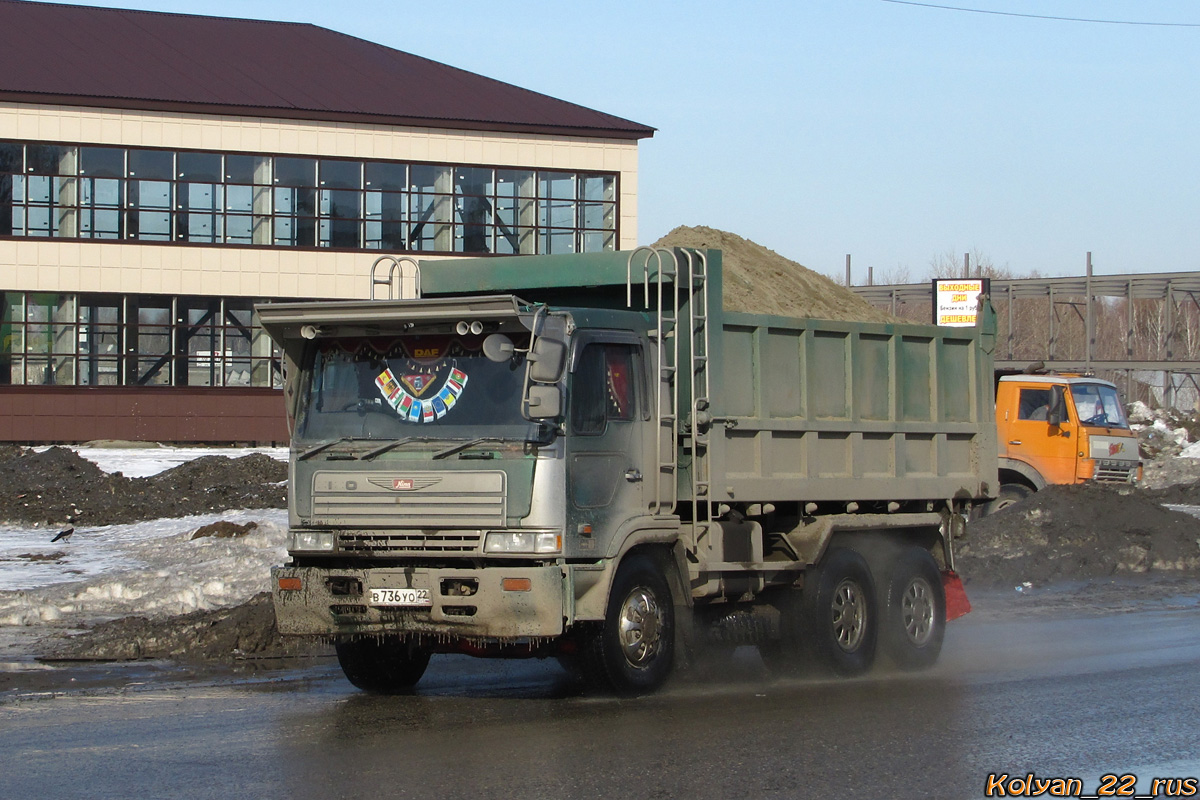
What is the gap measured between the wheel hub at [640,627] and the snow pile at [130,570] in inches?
224

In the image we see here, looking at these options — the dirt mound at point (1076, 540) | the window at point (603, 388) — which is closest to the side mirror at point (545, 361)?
the window at point (603, 388)

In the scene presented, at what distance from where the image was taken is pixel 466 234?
38625 mm

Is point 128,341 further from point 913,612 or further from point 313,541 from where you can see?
point 313,541

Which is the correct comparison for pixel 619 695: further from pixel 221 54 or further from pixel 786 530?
pixel 221 54

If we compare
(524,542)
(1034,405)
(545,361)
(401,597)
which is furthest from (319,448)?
(1034,405)

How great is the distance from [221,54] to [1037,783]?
36.2 metres

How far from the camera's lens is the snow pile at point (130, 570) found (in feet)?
44.3

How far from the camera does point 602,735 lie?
8094 mm

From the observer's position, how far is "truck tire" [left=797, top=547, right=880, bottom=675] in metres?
10.6

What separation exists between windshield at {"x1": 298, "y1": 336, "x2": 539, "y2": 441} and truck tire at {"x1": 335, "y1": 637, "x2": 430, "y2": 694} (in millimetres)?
1518

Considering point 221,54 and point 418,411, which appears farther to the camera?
point 221,54

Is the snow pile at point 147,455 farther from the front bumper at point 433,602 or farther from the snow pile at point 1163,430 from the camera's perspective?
the snow pile at point 1163,430

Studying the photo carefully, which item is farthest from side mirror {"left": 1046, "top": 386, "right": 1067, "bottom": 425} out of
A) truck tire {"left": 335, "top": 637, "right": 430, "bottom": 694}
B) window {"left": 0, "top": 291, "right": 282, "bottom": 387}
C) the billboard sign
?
window {"left": 0, "top": 291, "right": 282, "bottom": 387}

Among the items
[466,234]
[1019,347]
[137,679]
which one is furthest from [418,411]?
[1019,347]
